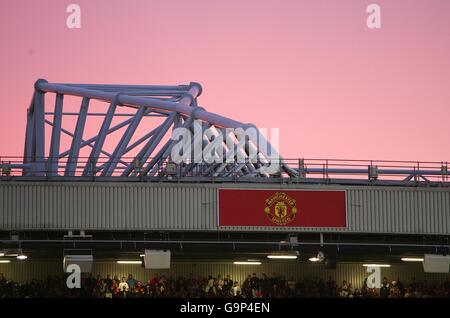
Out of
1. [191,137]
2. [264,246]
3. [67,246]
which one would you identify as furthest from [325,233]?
[191,137]

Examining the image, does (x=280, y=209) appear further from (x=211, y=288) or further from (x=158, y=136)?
(x=158, y=136)

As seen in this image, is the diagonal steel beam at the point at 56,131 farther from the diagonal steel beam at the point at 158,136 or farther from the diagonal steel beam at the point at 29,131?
the diagonal steel beam at the point at 29,131

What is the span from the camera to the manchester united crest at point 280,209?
4772 cm

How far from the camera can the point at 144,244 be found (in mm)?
47062

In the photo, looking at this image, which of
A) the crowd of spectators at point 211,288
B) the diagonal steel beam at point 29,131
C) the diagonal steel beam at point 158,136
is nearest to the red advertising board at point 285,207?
the crowd of spectators at point 211,288

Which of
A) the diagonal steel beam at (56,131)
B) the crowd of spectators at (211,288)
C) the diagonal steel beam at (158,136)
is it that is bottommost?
the crowd of spectators at (211,288)

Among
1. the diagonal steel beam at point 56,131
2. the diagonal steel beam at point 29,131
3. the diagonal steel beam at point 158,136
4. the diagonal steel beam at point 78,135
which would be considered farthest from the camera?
the diagonal steel beam at point 29,131

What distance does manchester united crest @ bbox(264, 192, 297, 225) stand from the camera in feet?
157

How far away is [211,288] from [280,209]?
4.51 m

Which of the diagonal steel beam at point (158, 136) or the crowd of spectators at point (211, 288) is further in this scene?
the diagonal steel beam at point (158, 136)

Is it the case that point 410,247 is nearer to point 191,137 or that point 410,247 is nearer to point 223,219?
point 223,219

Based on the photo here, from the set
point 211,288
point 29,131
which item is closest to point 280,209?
point 211,288

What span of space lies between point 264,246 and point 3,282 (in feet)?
36.2
